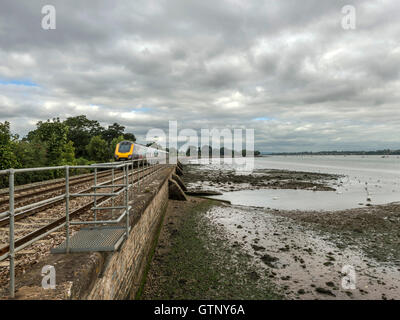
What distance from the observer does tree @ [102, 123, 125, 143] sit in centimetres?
7181

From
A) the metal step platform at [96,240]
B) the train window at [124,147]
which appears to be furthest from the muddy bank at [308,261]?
the train window at [124,147]

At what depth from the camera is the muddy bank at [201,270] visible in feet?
18.9

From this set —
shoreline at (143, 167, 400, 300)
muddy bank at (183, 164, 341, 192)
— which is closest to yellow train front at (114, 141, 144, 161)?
muddy bank at (183, 164, 341, 192)

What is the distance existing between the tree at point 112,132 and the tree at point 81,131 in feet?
9.97

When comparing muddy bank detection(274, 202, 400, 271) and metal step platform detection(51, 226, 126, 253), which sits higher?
metal step platform detection(51, 226, 126, 253)

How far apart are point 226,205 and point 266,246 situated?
7306 mm

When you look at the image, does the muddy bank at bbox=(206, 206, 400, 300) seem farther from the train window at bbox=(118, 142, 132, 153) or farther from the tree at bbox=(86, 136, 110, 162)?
the tree at bbox=(86, 136, 110, 162)

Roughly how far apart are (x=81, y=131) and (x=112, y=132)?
872 inches

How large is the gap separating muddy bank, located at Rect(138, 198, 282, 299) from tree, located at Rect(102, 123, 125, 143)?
6772 cm

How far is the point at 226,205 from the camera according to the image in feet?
53.0

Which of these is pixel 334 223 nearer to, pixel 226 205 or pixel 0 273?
pixel 226 205

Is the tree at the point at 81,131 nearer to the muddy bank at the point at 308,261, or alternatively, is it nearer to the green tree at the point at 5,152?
the green tree at the point at 5,152

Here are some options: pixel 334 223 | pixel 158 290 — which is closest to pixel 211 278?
pixel 158 290

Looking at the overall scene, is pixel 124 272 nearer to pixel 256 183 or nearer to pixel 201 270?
pixel 201 270
